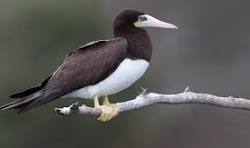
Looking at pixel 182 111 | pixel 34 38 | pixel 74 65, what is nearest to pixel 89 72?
pixel 74 65

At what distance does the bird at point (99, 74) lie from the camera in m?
6.80

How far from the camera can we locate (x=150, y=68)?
14250mm

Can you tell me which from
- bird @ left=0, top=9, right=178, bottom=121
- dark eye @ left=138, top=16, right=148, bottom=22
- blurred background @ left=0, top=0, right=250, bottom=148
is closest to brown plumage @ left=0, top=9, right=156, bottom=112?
bird @ left=0, top=9, right=178, bottom=121

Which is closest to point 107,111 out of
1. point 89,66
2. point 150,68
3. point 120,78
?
point 120,78

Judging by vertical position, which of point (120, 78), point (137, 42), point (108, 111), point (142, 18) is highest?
point (142, 18)

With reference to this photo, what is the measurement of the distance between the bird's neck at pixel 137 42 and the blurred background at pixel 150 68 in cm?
345

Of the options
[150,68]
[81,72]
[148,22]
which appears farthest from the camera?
[150,68]

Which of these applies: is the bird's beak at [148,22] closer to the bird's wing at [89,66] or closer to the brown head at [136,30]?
the brown head at [136,30]

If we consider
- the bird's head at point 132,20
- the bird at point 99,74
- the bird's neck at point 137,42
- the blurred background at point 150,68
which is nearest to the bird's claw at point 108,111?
the bird at point 99,74

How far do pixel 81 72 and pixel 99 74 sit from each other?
13cm

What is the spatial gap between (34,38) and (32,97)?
17.8ft

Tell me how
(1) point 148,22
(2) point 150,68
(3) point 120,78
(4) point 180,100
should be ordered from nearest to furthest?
(4) point 180,100 → (3) point 120,78 → (1) point 148,22 → (2) point 150,68

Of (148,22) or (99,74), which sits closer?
(99,74)

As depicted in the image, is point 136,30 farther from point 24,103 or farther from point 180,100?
point 24,103
